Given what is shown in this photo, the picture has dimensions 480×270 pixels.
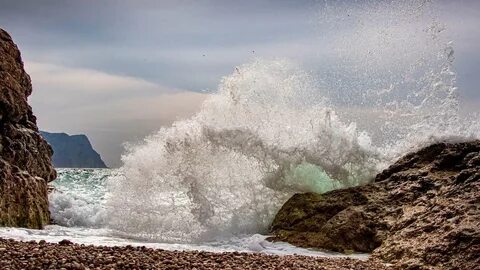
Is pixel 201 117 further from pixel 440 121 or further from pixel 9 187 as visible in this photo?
pixel 440 121

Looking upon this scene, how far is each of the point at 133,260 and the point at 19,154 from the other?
6489 mm

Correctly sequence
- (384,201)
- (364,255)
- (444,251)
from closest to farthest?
1. (444,251)
2. (364,255)
3. (384,201)

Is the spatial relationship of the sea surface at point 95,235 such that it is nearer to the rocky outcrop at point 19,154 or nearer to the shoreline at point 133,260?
the rocky outcrop at point 19,154

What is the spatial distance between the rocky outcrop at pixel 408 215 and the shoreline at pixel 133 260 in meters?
0.87

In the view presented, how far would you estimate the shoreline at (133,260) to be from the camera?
5.97m

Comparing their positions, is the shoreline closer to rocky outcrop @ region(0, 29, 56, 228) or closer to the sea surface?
the sea surface

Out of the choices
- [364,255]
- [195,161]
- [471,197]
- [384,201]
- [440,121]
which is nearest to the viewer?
[471,197]

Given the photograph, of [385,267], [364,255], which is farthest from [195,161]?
[385,267]

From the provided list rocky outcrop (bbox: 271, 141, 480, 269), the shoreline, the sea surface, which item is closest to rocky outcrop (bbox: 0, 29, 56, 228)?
the sea surface

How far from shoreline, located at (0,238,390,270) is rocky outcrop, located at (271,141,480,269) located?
2.84 feet

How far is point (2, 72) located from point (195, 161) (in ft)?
15.4

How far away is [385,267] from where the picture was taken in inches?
312

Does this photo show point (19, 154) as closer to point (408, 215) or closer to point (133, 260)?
point (133, 260)

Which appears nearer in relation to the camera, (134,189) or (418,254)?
(418,254)
